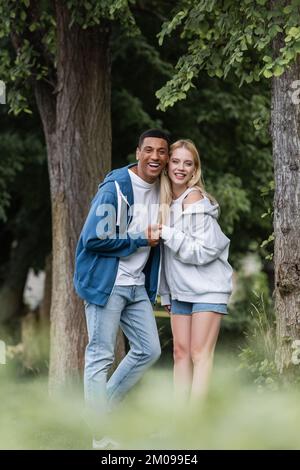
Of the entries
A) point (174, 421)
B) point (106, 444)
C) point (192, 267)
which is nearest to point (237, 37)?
point (192, 267)

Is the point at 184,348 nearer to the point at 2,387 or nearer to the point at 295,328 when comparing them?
the point at 295,328

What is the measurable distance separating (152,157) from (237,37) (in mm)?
1274

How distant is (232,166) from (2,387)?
5.70 metres

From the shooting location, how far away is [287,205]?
266 inches

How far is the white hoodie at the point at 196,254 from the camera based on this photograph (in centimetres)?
602

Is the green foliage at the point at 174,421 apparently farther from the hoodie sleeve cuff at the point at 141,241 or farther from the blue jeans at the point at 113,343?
the hoodie sleeve cuff at the point at 141,241

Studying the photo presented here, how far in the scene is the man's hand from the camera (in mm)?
5930

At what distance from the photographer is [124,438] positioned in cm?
584

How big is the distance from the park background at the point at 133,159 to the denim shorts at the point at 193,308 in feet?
2.02

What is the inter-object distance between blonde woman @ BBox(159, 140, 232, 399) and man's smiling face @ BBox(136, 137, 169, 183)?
0.09 metres

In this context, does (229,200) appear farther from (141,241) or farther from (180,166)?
(141,241)

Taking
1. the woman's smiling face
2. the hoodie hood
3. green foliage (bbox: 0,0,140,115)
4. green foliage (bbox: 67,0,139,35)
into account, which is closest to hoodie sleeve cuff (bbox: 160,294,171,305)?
the hoodie hood

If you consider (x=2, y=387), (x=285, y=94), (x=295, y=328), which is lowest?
(x=2, y=387)
